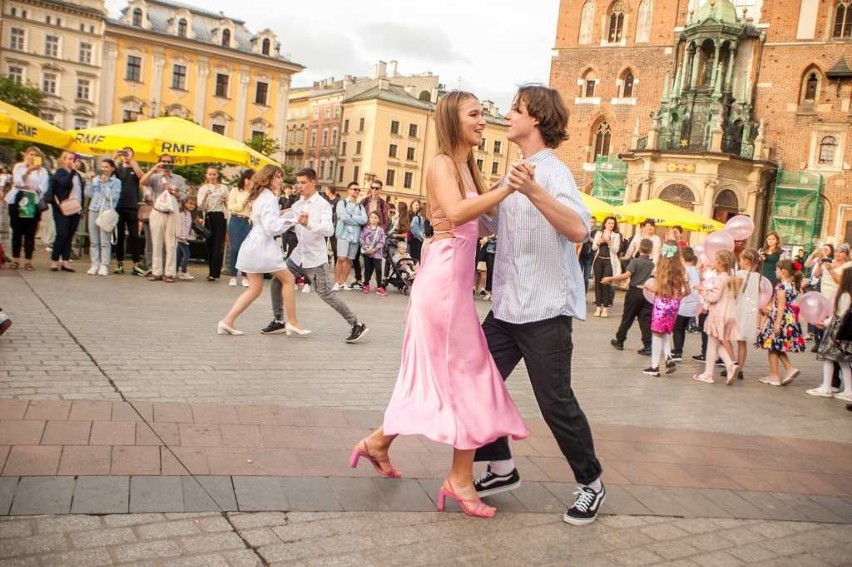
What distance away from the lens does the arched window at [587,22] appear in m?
43.5

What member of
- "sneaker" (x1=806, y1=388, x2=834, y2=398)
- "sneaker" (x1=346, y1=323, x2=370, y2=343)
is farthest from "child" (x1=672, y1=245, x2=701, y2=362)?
"sneaker" (x1=346, y1=323, x2=370, y2=343)

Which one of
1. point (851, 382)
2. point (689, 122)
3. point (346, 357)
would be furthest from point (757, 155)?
point (346, 357)

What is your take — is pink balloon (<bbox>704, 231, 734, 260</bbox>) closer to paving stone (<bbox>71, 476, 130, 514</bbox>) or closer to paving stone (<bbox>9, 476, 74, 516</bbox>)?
paving stone (<bbox>71, 476, 130, 514</bbox>)

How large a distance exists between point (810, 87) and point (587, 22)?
12091 millimetres

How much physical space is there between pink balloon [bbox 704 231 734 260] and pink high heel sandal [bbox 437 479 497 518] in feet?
26.1

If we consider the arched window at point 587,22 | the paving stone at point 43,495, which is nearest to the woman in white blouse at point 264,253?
the paving stone at point 43,495

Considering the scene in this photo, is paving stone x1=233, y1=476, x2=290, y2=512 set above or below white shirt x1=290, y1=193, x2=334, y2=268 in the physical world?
below

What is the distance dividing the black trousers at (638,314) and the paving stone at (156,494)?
27.6ft

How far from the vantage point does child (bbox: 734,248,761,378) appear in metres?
9.63

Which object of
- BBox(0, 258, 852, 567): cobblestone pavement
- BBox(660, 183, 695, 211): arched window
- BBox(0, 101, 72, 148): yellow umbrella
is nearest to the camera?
BBox(0, 258, 852, 567): cobblestone pavement

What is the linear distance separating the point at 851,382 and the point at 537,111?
22.9ft

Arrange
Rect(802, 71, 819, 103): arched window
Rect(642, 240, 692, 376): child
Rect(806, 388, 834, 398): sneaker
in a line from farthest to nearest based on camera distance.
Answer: Rect(802, 71, 819, 103): arched window → Rect(642, 240, 692, 376): child → Rect(806, 388, 834, 398): sneaker

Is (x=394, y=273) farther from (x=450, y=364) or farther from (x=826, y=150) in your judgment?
(x=826, y=150)

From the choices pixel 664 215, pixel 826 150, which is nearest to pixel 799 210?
pixel 826 150
